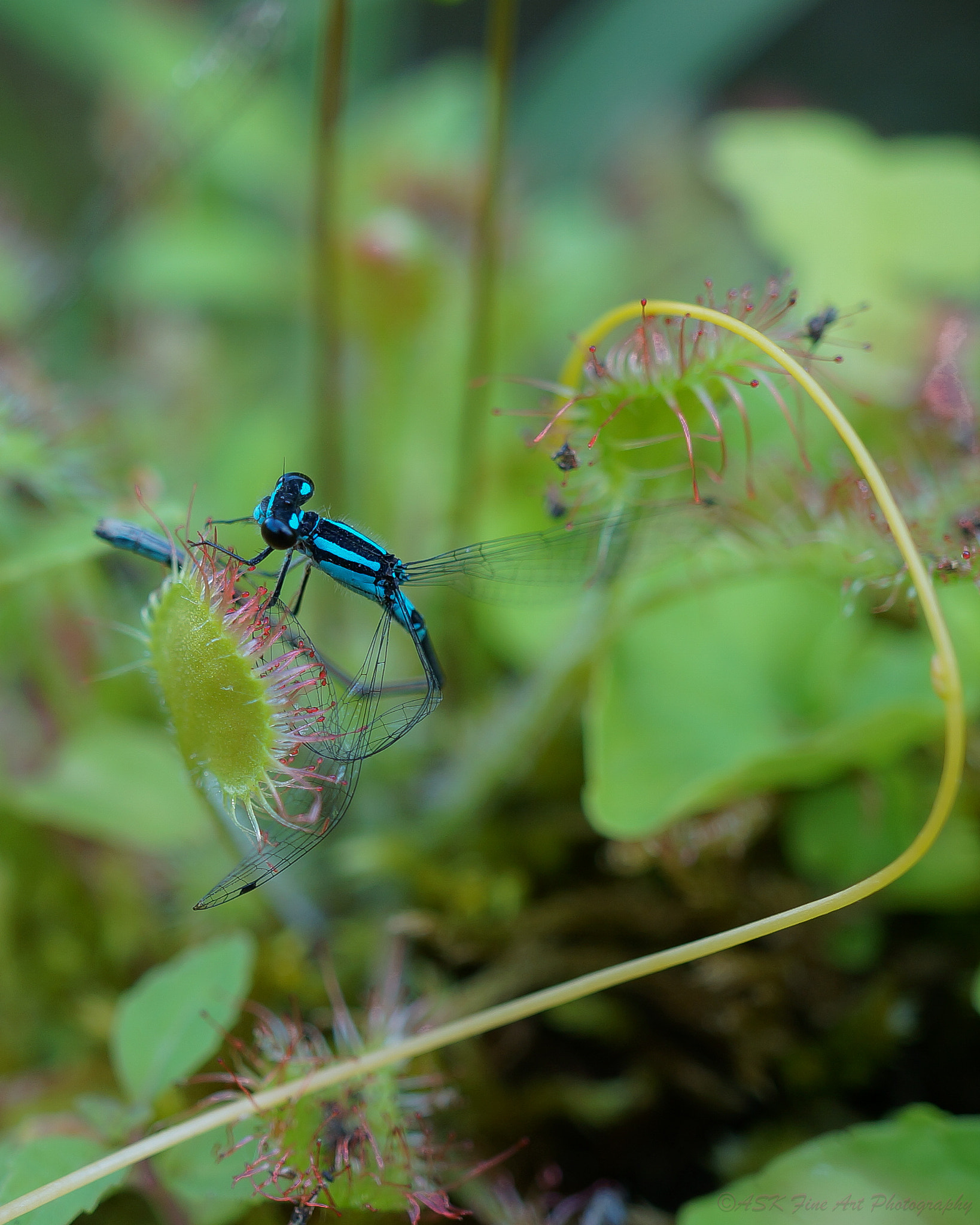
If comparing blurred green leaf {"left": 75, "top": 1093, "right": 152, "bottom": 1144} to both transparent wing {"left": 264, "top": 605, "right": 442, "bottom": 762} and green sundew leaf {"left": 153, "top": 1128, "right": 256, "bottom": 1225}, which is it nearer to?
green sundew leaf {"left": 153, "top": 1128, "right": 256, "bottom": 1225}

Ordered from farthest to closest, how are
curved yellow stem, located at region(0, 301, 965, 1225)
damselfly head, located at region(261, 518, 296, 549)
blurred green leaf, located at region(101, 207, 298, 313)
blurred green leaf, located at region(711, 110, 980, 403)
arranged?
blurred green leaf, located at region(101, 207, 298, 313) < blurred green leaf, located at region(711, 110, 980, 403) < damselfly head, located at region(261, 518, 296, 549) < curved yellow stem, located at region(0, 301, 965, 1225)

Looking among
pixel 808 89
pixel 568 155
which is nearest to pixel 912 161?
pixel 568 155

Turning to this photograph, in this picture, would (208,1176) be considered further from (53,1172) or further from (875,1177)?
(875,1177)

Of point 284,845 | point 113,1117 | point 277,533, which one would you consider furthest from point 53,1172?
point 277,533

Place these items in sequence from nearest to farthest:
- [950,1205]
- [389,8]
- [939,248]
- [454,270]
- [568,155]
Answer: [950,1205]
[939,248]
[454,270]
[389,8]
[568,155]

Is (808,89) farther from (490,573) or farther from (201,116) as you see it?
(490,573)

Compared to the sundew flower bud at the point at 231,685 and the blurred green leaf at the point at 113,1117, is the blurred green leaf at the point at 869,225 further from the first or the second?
the blurred green leaf at the point at 113,1117

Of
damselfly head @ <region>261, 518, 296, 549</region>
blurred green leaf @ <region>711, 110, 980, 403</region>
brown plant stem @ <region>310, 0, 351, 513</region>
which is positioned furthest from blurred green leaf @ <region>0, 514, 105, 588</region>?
blurred green leaf @ <region>711, 110, 980, 403</region>

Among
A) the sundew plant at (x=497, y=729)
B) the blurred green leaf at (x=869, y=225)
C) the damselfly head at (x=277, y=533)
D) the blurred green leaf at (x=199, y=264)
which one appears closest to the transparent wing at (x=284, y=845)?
the sundew plant at (x=497, y=729)
